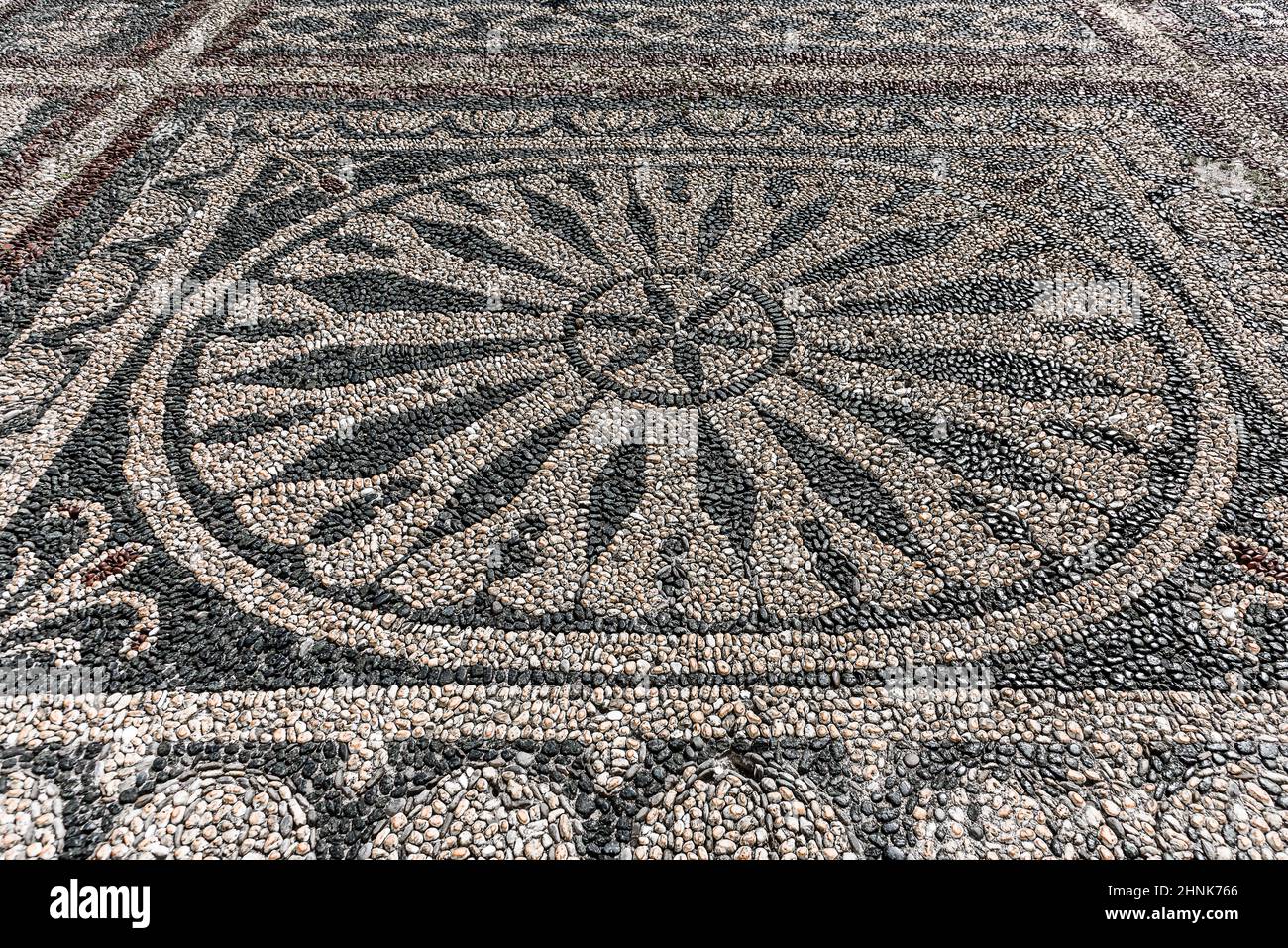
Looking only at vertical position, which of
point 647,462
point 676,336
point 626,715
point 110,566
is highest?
point 676,336

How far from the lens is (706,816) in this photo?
9.98 ft

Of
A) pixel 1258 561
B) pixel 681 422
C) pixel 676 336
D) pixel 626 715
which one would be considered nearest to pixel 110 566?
pixel 626 715

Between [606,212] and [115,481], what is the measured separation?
3.24 metres

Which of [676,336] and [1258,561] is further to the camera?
[676,336]

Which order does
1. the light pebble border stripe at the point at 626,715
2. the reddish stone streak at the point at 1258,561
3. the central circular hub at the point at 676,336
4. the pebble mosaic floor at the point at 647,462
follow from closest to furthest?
the pebble mosaic floor at the point at 647,462, the light pebble border stripe at the point at 626,715, the reddish stone streak at the point at 1258,561, the central circular hub at the point at 676,336

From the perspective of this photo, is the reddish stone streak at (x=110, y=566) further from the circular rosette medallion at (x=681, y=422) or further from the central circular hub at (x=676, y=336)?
the central circular hub at (x=676, y=336)

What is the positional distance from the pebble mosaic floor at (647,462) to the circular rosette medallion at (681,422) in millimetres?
24

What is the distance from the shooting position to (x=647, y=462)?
4230mm

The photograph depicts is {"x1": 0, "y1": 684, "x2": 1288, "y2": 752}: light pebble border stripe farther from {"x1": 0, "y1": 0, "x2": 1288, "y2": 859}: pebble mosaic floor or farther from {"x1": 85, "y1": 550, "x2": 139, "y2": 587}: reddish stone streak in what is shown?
{"x1": 85, "y1": 550, "x2": 139, "y2": 587}: reddish stone streak

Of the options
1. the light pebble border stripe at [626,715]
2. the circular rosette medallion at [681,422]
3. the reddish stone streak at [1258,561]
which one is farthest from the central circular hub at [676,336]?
the reddish stone streak at [1258,561]

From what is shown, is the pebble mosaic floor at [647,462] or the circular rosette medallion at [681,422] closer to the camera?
the pebble mosaic floor at [647,462]

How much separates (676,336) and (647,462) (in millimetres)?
952

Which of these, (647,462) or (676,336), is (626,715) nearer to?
(647,462)

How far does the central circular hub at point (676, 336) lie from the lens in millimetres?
4602
